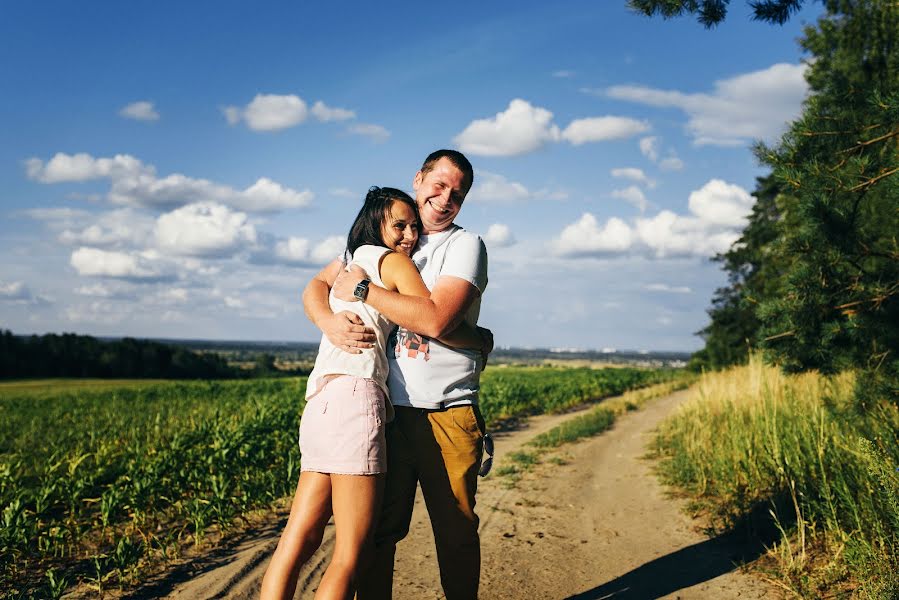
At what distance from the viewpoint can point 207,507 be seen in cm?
538

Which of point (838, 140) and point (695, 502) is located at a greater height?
point (838, 140)

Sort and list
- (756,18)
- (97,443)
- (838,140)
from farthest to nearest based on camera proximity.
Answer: (97,443) → (756,18) → (838,140)

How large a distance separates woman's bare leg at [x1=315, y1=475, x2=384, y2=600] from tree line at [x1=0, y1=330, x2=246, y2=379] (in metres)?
60.6

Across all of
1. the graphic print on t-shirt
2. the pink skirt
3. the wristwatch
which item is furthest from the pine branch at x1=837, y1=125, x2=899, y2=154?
the pink skirt

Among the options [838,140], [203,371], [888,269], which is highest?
[838,140]

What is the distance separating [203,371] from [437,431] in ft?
212

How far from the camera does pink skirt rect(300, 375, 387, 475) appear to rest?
7.87ft

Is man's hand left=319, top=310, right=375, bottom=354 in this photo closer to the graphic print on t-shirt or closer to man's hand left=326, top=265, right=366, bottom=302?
man's hand left=326, top=265, right=366, bottom=302

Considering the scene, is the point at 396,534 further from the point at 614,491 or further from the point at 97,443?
the point at 97,443

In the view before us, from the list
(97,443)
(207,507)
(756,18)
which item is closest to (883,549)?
(756,18)

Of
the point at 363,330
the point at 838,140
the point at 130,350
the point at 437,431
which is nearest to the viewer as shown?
the point at 363,330

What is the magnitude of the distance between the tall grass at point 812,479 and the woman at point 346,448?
2.26m

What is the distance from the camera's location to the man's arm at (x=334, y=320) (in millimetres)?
2506

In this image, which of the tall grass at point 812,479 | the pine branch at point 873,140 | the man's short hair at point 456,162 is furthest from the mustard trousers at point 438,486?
the pine branch at point 873,140
